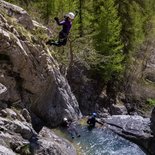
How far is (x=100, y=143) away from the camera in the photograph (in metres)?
25.8

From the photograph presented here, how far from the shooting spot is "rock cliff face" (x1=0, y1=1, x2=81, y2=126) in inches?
711

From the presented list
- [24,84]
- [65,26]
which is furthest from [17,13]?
[24,84]

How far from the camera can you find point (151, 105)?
45.7 meters

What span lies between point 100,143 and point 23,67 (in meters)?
9.47

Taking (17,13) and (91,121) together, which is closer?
(17,13)

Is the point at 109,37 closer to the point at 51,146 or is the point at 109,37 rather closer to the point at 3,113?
the point at 51,146

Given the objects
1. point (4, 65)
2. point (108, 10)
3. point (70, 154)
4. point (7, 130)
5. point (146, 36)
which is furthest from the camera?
point (146, 36)

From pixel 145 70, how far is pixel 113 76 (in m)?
6.62

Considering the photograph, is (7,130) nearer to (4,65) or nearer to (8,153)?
(8,153)

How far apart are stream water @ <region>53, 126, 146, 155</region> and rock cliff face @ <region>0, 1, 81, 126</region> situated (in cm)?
356

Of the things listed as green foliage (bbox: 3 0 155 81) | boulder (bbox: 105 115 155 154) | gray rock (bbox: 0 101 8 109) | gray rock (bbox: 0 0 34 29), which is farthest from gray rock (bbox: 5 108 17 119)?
green foliage (bbox: 3 0 155 81)

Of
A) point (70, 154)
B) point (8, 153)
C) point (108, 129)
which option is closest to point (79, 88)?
point (108, 129)

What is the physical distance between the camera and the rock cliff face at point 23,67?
59.2 ft

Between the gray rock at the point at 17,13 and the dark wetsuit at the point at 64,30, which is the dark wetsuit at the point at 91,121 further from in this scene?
the dark wetsuit at the point at 64,30
